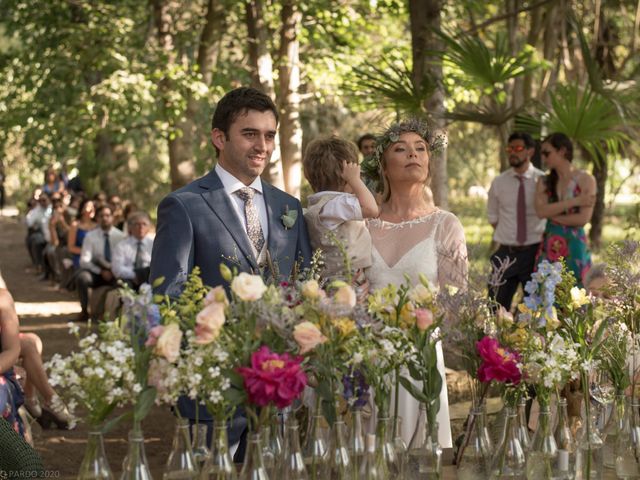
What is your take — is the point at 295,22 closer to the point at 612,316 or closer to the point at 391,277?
the point at 391,277

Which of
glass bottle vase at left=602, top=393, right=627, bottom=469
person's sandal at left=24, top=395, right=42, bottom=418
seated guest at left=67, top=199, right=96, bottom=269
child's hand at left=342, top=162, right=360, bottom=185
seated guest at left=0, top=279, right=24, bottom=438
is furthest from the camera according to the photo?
seated guest at left=67, top=199, right=96, bottom=269

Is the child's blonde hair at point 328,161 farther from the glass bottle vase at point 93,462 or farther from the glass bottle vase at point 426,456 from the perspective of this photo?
the glass bottle vase at point 93,462

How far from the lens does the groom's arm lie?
361 centimetres

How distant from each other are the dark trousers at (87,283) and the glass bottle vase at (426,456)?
34.7 ft

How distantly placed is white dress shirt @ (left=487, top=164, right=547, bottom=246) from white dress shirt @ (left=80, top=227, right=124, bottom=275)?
18.6 ft

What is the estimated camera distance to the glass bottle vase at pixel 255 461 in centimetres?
258

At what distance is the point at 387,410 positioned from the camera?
8.86 feet

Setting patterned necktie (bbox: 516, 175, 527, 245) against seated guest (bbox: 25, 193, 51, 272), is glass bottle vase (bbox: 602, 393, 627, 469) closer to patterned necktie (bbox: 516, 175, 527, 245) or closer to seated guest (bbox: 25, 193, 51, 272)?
patterned necktie (bbox: 516, 175, 527, 245)

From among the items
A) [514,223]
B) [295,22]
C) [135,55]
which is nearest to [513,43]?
[295,22]

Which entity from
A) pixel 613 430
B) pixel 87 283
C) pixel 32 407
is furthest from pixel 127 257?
pixel 613 430

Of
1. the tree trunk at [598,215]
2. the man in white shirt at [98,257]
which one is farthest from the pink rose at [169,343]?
the tree trunk at [598,215]

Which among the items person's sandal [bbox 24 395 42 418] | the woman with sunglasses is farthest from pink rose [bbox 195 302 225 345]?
the woman with sunglasses

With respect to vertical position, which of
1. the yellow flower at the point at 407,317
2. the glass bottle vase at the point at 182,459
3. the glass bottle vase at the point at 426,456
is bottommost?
the glass bottle vase at the point at 426,456

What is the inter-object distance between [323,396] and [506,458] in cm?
58
